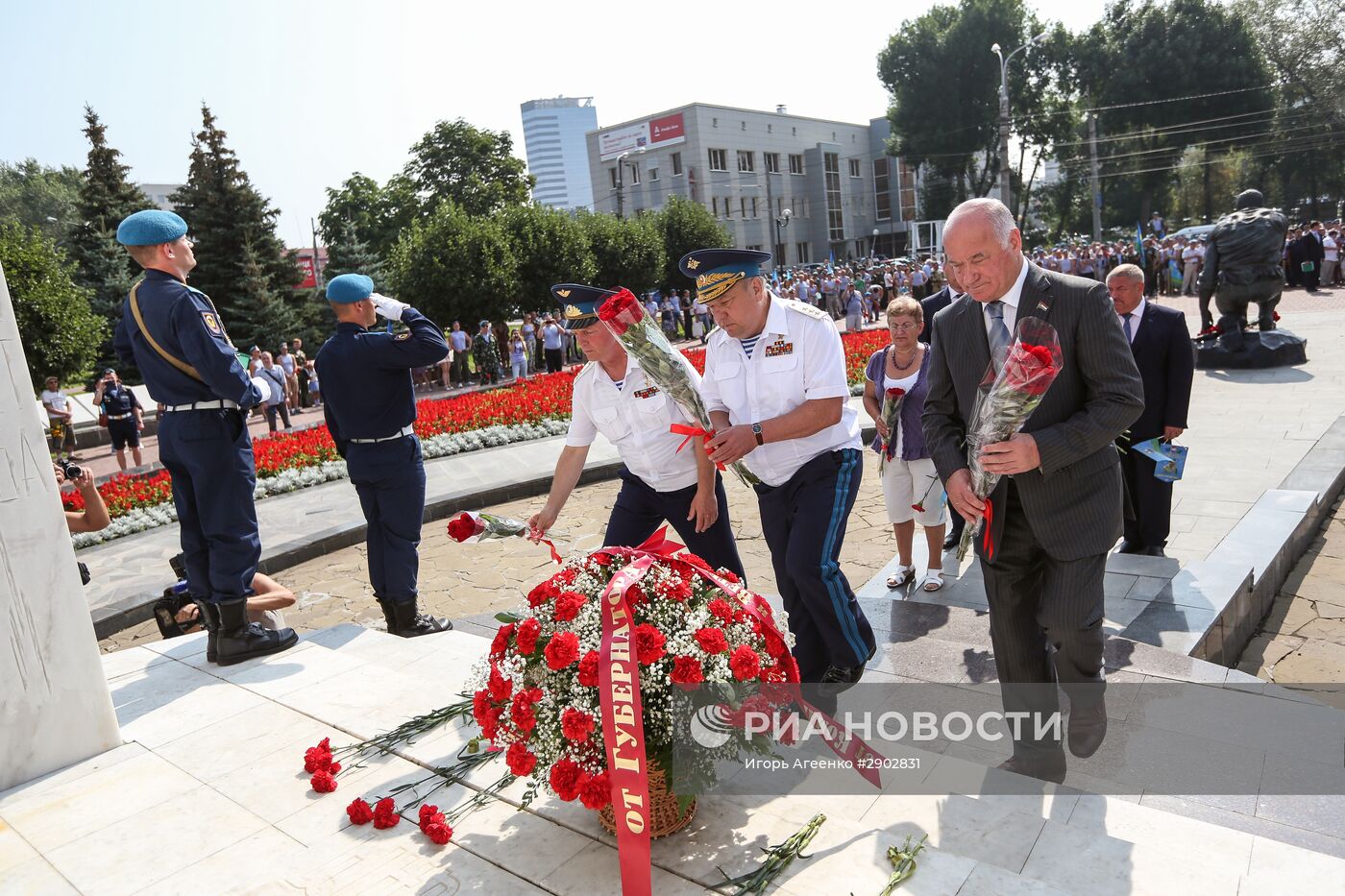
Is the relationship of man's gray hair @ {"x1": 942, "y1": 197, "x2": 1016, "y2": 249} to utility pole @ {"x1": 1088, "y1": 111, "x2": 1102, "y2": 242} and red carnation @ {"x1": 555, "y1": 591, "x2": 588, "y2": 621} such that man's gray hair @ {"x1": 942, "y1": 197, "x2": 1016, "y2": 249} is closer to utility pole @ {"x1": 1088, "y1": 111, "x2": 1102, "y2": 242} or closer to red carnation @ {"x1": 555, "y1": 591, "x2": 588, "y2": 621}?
red carnation @ {"x1": 555, "y1": 591, "x2": 588, "y2": 621}

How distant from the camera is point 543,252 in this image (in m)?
32.2

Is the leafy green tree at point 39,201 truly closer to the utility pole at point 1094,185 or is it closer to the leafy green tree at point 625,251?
the leafy green tree at point 625,251

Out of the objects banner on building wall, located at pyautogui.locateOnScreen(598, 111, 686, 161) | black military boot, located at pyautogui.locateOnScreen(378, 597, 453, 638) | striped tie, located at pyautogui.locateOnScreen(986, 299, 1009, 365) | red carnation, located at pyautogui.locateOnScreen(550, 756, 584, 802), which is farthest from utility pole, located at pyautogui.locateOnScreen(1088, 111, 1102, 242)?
red carnation, located at pyautogui.locateOnScreen(550, 756, 584, 802)

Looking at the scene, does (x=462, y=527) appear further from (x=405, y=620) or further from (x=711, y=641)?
(x=405, y=620)

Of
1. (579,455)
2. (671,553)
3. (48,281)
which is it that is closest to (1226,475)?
(579,455)

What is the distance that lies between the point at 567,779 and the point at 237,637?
3043 mm

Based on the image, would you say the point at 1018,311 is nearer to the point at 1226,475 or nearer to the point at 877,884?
the point at 877,884

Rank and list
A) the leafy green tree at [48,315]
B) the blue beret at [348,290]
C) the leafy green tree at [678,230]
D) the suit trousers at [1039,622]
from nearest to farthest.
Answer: the suit trousers at [1039,622] < the blue beret at [348,290] < the leafy green tree at [48,315] < the leafy green tree at [678,230]

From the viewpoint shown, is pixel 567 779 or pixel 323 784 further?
pixel 323 784

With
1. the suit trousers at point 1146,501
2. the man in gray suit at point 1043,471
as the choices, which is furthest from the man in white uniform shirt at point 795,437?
the suit trousers at point 1146,501

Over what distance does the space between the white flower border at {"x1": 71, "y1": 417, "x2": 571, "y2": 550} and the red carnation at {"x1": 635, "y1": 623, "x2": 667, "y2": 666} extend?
248 inches

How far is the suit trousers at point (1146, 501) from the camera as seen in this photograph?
5863 mm

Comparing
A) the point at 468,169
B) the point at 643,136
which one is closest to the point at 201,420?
the point at 468,169

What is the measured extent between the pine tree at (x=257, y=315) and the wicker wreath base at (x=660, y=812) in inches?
1252
